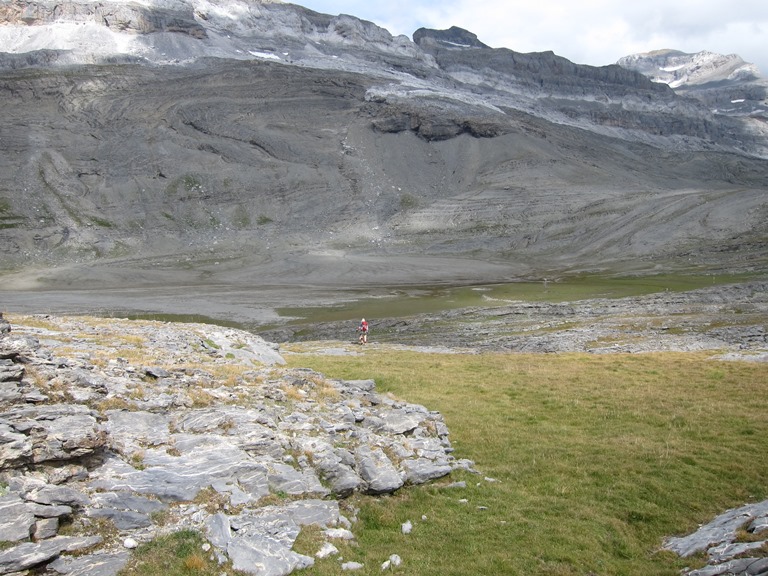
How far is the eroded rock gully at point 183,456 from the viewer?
1166 cm

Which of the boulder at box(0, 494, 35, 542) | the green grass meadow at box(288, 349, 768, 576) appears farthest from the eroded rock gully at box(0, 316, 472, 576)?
the green grass meadow at box(288, 349, 768, 576)

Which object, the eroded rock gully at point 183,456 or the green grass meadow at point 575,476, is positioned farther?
the green grass meadow at point 575,476

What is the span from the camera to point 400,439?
18.5m

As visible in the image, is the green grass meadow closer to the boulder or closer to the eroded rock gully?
the eroded rock gully

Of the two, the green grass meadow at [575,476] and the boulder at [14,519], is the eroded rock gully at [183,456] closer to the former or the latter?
the boulder at [14,519]

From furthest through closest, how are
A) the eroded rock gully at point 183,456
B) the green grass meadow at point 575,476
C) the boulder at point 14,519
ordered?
the green grass meadow at point 575,476, the eroded rock gully at point 183,456, the boulder at point 14,519

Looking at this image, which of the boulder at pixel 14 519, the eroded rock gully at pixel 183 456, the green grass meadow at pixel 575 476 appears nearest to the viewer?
the boulder at pixel 14 519

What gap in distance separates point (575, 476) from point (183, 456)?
11254mm

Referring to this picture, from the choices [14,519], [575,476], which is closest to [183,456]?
[14,519]

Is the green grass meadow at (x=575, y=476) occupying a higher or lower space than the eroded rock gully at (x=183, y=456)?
lower

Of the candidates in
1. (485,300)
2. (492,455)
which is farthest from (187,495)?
(485,300)

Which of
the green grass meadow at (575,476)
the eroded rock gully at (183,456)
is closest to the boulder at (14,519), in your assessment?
the eroded rock gully at (183,456)

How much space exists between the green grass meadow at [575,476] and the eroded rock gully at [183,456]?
102cm

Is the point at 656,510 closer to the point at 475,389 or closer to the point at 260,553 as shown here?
the point at 260,553
